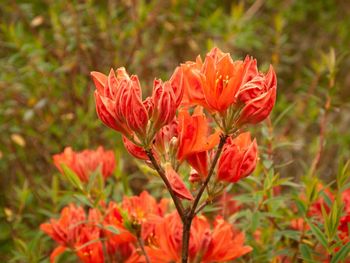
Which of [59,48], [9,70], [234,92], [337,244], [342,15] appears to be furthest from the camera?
[342,15]

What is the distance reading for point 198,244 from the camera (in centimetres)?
129

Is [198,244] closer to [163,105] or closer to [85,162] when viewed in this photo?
[163,105]

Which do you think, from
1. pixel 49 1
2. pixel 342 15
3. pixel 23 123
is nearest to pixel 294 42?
pixel 342 15

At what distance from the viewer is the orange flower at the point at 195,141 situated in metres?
1.15

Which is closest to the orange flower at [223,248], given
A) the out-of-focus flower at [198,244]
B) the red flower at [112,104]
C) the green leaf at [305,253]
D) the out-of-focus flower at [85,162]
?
the out-of-focus flower at [198,244]

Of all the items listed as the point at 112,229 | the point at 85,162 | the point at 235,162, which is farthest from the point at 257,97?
the point at 85,162

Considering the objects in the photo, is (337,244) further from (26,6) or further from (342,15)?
(342,15)

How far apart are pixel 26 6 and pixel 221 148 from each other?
2146 mm

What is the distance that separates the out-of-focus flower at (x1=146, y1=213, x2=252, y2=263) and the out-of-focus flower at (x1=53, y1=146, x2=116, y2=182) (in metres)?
0.41

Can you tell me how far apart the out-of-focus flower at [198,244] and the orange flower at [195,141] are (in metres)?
0.19

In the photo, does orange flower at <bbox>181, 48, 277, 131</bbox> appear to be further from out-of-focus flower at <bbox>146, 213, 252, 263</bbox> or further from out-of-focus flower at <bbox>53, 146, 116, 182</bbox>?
out-of-focus flower at <bbox>53, 146, 116, 182</bbox>

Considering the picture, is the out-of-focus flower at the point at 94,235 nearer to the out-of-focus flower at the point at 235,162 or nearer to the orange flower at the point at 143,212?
the orange flower at the point at 143,212

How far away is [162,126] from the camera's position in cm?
112

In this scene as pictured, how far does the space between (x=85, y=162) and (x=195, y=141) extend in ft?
2.08
